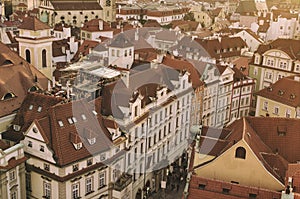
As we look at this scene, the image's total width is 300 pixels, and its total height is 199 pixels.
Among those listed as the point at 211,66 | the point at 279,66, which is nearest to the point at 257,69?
the point at 279,66

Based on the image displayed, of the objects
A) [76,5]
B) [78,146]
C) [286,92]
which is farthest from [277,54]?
[76,5]

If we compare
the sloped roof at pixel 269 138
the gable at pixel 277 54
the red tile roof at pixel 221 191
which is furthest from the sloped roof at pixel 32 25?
the gable at pixel 277 54

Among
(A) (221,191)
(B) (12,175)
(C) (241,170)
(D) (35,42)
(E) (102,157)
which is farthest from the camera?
(D) (35,42)

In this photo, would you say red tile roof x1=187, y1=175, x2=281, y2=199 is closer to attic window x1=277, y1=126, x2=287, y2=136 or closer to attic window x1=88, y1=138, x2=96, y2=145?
attic window x1=277, y1=126, x2=287, y2=136

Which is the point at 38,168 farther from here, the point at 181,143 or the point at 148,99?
the point at 181,143

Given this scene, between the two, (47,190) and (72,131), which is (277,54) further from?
(47,190)

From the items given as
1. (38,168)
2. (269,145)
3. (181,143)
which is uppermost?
(269,145)

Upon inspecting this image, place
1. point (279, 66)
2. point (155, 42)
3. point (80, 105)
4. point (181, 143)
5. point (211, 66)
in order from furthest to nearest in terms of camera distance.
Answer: point (155, 42) → point (279, 66) → point (211, 66) → point (181, 143) → point (80, 105)
